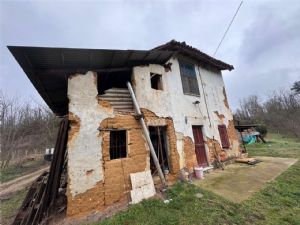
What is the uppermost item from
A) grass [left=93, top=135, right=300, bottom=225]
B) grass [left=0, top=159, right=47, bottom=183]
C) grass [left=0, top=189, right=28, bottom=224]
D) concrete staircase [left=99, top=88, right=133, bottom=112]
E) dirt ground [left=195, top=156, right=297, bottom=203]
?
concrete staircase [left=99, top=88, right=133, bottom=112]

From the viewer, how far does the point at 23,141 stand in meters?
26.1

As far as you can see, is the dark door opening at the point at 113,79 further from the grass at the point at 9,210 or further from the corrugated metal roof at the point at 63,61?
the grass at the point at 9,210

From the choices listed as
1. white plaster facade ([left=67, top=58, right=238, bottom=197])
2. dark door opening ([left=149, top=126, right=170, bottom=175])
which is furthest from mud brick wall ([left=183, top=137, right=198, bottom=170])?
dark door opening ([left=149, top=126, right=170, bottom=175])

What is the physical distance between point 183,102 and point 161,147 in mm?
2674

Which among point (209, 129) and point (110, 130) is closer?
point (110, 130)

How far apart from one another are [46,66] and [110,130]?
9.48 ft

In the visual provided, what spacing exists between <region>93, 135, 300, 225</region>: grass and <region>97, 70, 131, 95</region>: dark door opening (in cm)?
494

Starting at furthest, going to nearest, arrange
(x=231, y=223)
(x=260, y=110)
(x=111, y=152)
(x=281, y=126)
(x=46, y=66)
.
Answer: (x=260, y=110) → (x=281, y=126) → (x=111, y=152) → (x=46, y=66) → (x=231, y=223)

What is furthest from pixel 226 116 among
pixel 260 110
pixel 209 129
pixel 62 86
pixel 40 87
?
pixel 260 110

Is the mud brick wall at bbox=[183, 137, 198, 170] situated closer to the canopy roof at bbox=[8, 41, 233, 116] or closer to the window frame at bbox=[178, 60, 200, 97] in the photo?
the window frame at bbox=[178, 60, 200, 97]

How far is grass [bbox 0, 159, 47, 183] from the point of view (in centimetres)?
1648

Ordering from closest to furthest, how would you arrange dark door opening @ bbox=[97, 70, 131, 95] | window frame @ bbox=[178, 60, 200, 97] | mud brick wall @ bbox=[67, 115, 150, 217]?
mud brick wall @ bbox=[67, 115, 150, 217] < dark door opening @ bbox=[97, 70, 131, 95] < window frame @ bbox=[178, 60, 200, 97]

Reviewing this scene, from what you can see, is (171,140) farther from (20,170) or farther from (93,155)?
(20,170)

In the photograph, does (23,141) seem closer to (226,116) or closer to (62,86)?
(62,86)
